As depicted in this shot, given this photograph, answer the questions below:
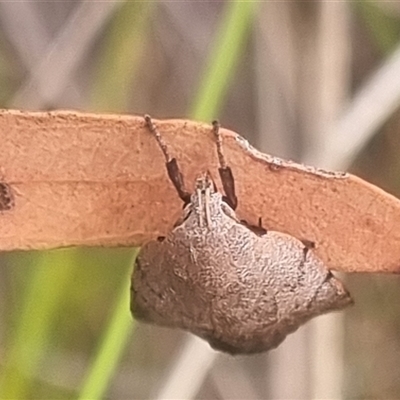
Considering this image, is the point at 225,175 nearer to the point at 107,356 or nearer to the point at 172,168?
the point at 172,168

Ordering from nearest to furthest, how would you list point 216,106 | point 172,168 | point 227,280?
1. point 172,168
2. point 227,280
3. point 216,106

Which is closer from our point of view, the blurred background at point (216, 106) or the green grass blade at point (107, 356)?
the green grass blade at point (107, 356)

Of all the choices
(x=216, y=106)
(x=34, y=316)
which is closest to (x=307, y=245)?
(x=34, y=316)

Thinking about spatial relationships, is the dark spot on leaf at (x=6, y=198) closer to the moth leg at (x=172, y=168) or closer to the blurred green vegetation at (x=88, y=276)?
the moth leg at (x=172, y=168)

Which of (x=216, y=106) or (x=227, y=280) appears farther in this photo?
(x=216, y=106)

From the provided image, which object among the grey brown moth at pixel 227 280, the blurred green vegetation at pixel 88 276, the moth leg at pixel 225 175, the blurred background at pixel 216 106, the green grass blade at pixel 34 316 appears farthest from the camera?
the blurred background at pixel 216 106

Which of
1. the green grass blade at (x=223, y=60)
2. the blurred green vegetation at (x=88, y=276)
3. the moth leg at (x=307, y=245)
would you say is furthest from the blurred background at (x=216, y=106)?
the moth leg at (x=307, y=245)
